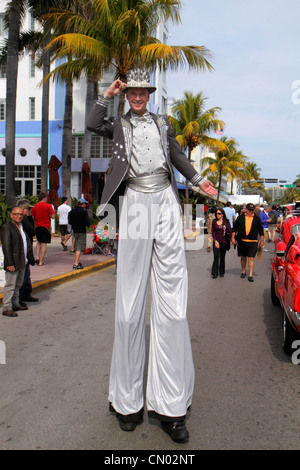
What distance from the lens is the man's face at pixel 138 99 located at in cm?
322

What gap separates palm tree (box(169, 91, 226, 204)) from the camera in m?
30.6

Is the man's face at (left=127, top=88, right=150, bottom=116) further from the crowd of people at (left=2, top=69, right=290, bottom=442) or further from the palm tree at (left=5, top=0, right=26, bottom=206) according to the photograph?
the palm tree at (left=5, top=0, right=26, bottom=206)

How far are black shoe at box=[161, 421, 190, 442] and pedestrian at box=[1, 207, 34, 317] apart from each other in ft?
13.4

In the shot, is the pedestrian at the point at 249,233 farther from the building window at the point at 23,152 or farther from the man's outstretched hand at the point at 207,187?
the building window at the point at 23,152

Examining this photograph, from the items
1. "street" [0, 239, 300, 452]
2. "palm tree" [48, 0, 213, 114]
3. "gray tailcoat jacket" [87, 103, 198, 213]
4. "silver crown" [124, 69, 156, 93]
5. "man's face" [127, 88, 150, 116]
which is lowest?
"street" [0, 239, 300, 452]

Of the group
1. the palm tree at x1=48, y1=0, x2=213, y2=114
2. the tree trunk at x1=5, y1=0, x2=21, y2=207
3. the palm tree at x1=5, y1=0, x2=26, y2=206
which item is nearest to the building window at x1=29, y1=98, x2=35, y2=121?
the palm tree at x1=48, y1=0, x2=213, y2=114

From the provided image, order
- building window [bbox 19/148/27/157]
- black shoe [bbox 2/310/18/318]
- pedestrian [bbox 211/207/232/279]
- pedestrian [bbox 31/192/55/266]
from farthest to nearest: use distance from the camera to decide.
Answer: building window [bbox 19/148/27/157]
pedestrian [bbox 31/192/55/266]
pedestrian [bbox 211/207/232/279]
black shoe [bbox 2/310/18/318]

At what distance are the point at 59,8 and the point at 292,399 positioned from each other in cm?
1743

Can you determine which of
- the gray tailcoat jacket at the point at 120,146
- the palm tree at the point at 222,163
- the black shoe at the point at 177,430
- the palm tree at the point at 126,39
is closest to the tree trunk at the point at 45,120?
the palm tree at the point at 126,39

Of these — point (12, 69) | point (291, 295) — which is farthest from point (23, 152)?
point (291, 295)

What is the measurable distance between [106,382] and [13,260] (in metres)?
3.21

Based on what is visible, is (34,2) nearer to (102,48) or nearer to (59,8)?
(59,8)

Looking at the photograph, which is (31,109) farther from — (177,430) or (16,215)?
(177,430)
